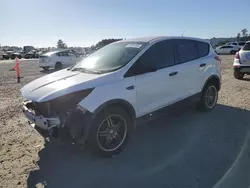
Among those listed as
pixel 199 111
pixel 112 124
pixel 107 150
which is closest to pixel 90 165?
pixel 107 150

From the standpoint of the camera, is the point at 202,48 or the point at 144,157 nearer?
the point at 144,157

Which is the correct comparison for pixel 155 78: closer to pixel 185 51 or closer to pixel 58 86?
pixel 185 51

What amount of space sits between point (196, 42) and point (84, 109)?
3678 millimetres

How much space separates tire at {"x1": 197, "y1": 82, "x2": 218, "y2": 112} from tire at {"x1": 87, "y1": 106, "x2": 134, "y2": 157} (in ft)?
8.67

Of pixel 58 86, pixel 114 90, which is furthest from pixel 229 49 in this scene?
pixel 58 86

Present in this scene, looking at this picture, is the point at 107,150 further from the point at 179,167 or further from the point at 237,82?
the point at 237,82

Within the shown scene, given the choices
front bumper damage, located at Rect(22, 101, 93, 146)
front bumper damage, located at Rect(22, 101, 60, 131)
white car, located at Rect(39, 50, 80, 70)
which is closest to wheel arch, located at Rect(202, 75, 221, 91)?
front bumper damage, located at Rect(22, 101, 93, 146)

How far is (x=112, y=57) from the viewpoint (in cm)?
502

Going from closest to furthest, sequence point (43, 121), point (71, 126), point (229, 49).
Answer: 1. point (71, 126)
2. point (43, 121)
3. point (229, 49)

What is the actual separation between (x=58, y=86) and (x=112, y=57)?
1.34 meters

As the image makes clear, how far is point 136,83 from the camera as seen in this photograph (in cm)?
452

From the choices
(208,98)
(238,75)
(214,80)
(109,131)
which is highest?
(214,80)

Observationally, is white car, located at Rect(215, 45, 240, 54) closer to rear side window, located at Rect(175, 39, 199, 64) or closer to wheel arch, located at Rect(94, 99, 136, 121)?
rear side window, located at Rect(175, 39, 199, 64)

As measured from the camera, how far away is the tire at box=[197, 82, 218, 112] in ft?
21.1
